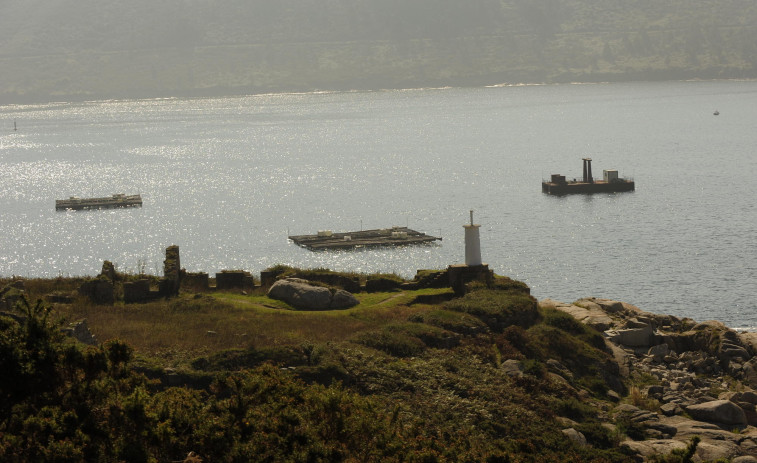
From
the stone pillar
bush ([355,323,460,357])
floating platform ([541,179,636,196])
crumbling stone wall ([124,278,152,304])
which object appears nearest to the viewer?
bush ([355,323,460,357])

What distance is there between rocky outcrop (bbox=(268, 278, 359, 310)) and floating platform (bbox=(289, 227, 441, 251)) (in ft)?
160

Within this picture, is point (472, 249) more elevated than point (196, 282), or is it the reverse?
point (472, 249)

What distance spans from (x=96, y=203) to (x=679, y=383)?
86.7 meters

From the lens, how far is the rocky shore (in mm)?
30266

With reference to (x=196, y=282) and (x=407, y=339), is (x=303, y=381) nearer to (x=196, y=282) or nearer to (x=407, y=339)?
(x=407, y=339)

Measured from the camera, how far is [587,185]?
119 meters

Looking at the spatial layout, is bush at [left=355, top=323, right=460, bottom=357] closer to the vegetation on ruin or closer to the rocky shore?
the vegetation on ruin

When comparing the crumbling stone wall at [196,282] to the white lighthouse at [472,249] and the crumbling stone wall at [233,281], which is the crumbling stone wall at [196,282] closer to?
the crumbling stone wall at [233,281]

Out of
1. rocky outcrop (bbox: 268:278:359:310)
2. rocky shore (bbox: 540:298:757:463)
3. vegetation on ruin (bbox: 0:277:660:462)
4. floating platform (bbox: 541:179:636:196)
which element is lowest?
rocky shore (bbox: 540:298:757:463)

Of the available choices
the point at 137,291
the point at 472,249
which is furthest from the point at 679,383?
the point at 137,291

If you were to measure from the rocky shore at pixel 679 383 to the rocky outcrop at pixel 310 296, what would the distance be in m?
7.34

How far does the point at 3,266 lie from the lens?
85.7m

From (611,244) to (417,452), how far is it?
68.1 meters

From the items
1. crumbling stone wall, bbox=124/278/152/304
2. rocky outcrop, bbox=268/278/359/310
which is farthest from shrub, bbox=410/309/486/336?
crumbling stone wall, bbox=124/278/152/304
